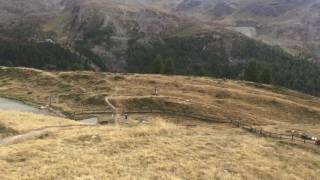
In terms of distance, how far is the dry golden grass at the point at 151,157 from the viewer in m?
37.8

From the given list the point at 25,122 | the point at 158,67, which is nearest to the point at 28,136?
the point at 25,122

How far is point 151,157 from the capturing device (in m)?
43.3

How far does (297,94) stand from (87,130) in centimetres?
7053

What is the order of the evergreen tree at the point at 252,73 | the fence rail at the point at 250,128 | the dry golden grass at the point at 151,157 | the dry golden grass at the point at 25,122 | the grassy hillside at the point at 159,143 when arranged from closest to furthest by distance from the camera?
1. the dry golden grass at the point at 151,157
2. the grassy hillside at the point at 159,143
3. the dry golden grass at the point at 25,122
4. the fence rail at the point at 250,128
5. the evergreen tree at the point at 252,73

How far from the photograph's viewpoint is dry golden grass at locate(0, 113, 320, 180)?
3781 centimetres

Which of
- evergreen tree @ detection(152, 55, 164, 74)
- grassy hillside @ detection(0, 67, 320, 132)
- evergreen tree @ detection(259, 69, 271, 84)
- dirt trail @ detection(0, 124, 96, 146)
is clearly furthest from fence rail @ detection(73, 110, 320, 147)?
evergreen tree @ detection(152, 55, 164, 74)

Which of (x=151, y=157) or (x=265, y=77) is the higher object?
(x=265, y=77)

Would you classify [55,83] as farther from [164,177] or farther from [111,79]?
[164,177]

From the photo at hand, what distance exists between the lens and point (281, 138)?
61.1 meters

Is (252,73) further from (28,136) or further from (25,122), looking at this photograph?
(28,136)

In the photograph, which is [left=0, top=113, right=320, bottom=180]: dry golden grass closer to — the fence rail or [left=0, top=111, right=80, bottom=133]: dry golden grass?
→ [left=0, top=111, right=80, bottom=133]: dry golden grass

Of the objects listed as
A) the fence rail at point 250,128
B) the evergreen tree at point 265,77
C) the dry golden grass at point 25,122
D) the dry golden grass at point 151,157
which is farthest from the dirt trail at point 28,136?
the evergreen tree at point 265,77

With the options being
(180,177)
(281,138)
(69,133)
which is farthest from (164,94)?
(180,177)

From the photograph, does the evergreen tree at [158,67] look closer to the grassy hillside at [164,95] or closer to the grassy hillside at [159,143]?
the grassy hillside at [164,95]
